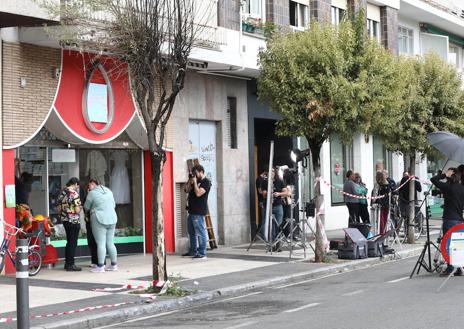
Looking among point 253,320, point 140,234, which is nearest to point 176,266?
point 140,234

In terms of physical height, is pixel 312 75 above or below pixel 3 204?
above

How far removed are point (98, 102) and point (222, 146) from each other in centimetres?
454

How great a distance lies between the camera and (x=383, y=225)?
68.0 ft

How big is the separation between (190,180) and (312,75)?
3.32 meters

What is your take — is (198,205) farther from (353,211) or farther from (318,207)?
(353,211)

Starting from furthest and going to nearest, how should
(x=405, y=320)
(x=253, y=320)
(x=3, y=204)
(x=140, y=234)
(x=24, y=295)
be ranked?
(x=140, y=234) < (x=3, y=204) < (x=253, y=320) < (x=405, y=320) < (x=24, y=295)

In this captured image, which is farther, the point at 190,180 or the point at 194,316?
the point at 190,180

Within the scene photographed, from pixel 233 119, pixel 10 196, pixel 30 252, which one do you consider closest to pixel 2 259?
pixel 30 252

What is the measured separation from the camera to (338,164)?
27000 mm

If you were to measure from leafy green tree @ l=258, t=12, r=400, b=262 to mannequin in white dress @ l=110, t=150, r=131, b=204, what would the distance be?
3.80 meters

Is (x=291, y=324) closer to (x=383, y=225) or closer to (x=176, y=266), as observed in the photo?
(x=176, y=266)

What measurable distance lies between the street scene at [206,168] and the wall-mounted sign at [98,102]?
0.04 m

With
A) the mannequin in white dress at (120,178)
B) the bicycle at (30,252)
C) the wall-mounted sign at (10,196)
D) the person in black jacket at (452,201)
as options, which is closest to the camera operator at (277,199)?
the mannequin in white dress at (120,178)

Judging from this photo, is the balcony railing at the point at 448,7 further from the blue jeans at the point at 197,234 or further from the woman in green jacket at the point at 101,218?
the woman in green jacket at the point at 101,218
